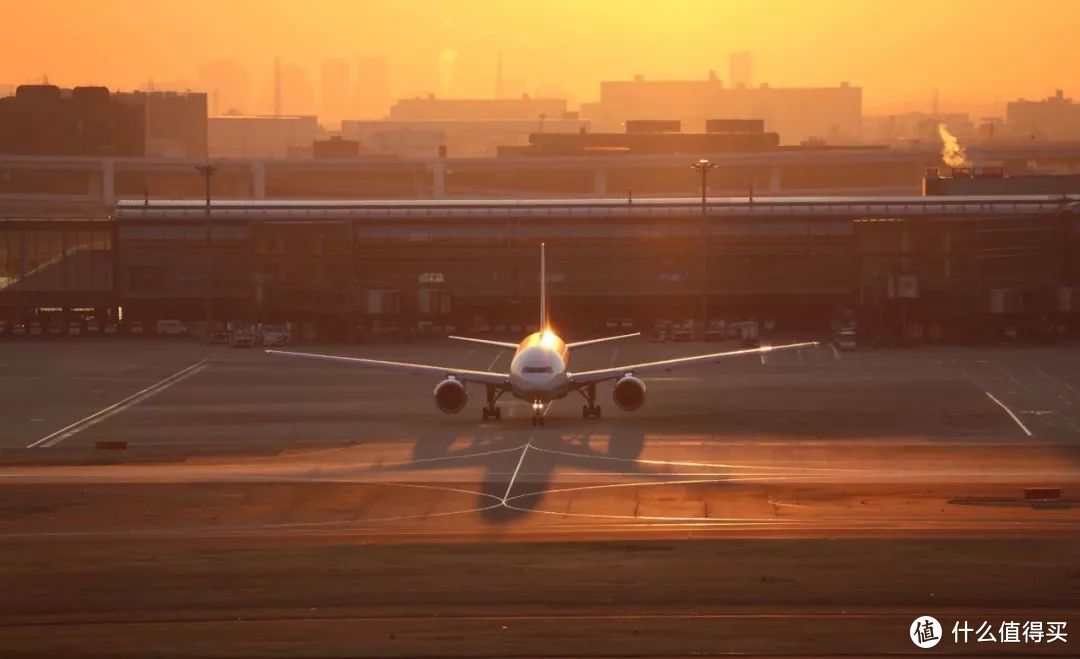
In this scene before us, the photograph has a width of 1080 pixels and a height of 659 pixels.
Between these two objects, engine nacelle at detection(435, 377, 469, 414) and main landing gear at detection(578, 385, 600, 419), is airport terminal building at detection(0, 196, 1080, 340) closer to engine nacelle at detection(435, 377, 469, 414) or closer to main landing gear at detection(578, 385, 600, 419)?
main landing gear at detection(578, 385, 600, 419)

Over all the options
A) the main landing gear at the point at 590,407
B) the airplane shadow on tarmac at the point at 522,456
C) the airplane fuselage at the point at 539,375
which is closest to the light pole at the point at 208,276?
the main landing gear at the point at 590,407

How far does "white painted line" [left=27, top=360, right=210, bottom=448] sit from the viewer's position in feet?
287

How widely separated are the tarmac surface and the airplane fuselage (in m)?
2.16

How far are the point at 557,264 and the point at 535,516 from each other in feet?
272

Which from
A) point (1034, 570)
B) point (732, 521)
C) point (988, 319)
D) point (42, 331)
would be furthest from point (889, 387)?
point (42, 331)

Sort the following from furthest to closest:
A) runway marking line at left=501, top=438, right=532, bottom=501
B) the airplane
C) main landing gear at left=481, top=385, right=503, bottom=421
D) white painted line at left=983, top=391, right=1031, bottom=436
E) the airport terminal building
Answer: the airport terminal building
main landing gear at left=481, top=385, right=503, bottom=421
white painted line at left=983, top=391, right=1031, bottom=436
the airplane
runway marking line at left=501, top=438, right=532, bottom=501

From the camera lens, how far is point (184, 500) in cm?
6888

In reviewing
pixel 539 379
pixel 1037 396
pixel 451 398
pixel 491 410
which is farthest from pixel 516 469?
pixel 1037 396

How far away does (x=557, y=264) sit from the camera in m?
147

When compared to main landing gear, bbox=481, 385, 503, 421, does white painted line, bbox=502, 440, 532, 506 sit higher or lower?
lower

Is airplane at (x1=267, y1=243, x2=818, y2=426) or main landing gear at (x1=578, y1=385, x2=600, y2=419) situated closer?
airplane at (x1=267, y1=243, x2=818, y2=426)

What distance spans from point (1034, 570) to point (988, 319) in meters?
88.1

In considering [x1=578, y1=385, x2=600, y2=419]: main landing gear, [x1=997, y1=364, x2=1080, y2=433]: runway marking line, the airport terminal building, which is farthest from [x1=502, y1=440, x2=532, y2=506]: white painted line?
the airport terminal building

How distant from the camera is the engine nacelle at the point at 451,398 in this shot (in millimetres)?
87750
